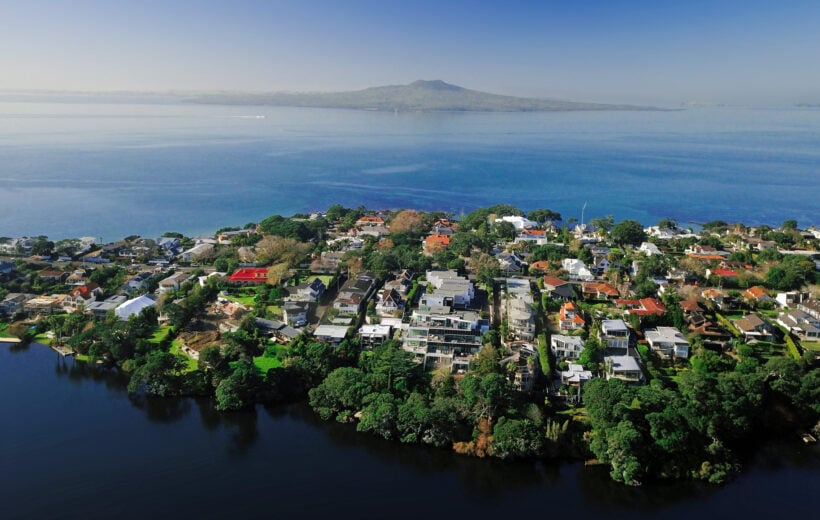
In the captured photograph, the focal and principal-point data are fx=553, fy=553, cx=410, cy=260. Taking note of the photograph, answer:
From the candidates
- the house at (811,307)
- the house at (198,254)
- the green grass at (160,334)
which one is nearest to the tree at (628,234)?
the house at (811,307)

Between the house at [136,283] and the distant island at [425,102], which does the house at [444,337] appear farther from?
the distant island at [425,102]

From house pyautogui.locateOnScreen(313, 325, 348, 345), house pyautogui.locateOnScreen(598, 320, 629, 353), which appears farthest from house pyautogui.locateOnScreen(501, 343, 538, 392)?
house pyautogui.locateOnScreen(313, 325, 348, 345)

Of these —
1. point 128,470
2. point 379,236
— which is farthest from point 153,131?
point 128,470

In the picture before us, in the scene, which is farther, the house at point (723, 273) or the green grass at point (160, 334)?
the house at point (723, 273)

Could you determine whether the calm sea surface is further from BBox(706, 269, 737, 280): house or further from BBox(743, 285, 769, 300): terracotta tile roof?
BBox(706, 269, 737, 280): house

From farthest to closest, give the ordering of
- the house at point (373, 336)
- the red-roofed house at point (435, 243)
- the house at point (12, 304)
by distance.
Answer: the red-roofed house at point (435, 243) < the house at point (12, 304) < the house at point (373, 336)

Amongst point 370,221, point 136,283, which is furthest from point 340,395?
point 370,221
